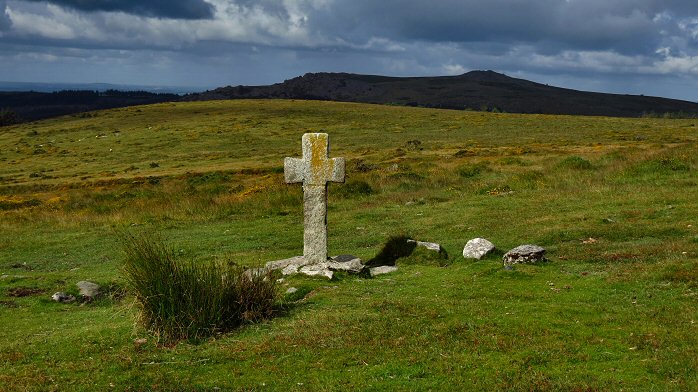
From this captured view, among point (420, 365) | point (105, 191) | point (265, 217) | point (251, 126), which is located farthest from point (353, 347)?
point (251, 126)

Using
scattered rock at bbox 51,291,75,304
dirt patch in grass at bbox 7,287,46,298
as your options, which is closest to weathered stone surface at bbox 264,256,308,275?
scattered rock at bbox 51,291,75,304

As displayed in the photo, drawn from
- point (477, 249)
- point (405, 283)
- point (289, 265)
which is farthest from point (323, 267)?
point (477, 249)

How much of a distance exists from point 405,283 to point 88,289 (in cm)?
784

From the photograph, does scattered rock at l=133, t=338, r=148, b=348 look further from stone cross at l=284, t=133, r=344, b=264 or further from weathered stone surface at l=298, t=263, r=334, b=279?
stone cross at l=284, t=133, r=344, b=264

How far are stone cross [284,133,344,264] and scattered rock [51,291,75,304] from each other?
569cm

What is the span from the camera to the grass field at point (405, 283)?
8752 mm

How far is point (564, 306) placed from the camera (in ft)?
38.0

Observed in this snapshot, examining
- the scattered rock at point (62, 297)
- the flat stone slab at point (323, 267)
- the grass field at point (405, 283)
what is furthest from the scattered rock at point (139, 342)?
the scattered rock at point (62, 297)

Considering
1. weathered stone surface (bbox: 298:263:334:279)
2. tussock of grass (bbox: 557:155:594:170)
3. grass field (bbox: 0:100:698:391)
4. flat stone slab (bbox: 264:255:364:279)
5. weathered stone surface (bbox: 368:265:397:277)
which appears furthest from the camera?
tussock of grass (bbox: 557:155:594:170)

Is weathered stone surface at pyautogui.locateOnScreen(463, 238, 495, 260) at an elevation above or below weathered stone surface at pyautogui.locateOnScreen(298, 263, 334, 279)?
above

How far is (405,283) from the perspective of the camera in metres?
14.6

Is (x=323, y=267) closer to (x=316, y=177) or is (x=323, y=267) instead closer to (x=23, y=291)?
(x=316, y=177)

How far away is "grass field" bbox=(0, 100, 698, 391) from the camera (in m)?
8.75

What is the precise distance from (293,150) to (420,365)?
210ft
